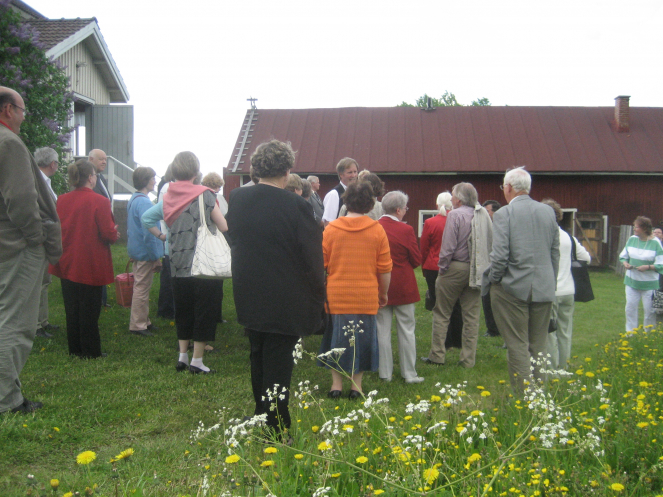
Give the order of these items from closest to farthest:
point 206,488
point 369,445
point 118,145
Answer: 1. point 206,488
2. point 369,445
3. point 118,145

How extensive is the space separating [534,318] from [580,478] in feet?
8.64

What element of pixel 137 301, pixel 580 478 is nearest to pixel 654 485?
pixel 580 478

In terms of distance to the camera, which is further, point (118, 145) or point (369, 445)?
point (118, 145)

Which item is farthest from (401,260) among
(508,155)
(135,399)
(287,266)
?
(508,155)

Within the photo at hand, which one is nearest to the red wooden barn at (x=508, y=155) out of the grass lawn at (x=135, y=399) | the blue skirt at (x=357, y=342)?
the grass lawn at (x=135, y=399)

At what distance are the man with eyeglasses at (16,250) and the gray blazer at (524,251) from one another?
369cm

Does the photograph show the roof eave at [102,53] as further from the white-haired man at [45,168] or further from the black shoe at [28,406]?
the black shoe at [28,406]

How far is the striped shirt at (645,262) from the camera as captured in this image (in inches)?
328

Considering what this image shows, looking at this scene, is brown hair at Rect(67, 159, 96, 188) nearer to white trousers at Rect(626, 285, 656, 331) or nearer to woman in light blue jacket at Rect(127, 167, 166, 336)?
woman in light blue jacket at Rect(127, 167, 166, 336)

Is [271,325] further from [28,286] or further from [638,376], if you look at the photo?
[638,376]

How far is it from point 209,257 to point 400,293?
6.32 feet

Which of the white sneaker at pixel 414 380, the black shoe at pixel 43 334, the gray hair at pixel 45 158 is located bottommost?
the white sneaker at pixel 414 380

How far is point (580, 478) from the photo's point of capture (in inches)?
109

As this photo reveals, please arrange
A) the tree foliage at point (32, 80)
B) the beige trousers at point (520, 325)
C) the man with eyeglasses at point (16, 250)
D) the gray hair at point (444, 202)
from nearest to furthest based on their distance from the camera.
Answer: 1. the man with eyeglasses at point (16, 250)
2. the beige trousers at point (520, 325)
3. the gray hair at point (444, 202)
4. the tree foliage at point (32, 80)
